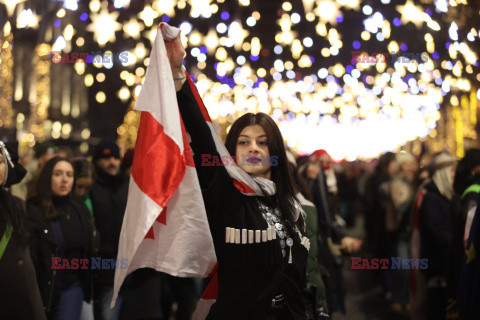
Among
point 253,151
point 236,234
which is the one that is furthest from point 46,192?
point 236,234

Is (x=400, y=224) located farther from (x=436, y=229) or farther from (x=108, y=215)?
(x=108, y=215)

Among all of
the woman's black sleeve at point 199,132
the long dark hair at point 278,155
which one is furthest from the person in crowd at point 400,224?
the woman's black sleeve at point 199,132

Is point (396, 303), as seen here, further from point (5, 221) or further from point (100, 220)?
point (5, 221)

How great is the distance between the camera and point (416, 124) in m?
34.6

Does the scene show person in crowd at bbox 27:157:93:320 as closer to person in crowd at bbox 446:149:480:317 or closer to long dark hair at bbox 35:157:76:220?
long dark hair at bbox 35:157:76:220

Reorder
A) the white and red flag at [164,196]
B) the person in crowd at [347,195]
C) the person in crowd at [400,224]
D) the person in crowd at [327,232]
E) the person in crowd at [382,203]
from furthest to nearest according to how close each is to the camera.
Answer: the person in crowd at [347,195]
the person in crowd at [382,203]
the person in crowd at [400,224]
the person in crowd at [327,232]
the white and red flag at [164,196]

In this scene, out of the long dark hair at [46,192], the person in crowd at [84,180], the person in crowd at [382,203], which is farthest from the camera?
the person in crowd at [382,203]

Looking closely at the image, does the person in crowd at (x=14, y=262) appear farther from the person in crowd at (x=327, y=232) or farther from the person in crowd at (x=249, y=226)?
the person in crowd at (x=327, y=232)

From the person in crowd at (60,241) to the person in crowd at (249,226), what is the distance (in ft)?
8.55

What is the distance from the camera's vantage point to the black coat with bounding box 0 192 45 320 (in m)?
5.07

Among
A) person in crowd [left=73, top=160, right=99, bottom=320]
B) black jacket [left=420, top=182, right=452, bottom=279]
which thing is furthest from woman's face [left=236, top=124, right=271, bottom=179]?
black jacket [left=420, top=182, right=452, bottom=279]

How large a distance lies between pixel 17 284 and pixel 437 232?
490 cm

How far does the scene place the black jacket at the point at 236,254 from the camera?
3.83 m

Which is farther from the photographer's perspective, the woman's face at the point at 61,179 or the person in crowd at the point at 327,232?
the person in crowd at the point at 327,232
